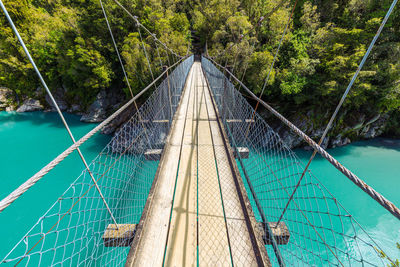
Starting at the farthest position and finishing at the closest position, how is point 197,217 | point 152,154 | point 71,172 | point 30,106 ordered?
point 30,106 → point 71,172 → point 152,154 → point 197,217

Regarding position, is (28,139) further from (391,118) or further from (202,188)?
(391,118)

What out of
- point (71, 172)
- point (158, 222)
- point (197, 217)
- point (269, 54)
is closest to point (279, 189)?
point (197, 217)

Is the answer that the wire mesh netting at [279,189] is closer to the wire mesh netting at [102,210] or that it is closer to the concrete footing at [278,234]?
the concrete footing at [278,234]

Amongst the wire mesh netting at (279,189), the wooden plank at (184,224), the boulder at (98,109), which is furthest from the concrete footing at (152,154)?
the boulder at (98,109)

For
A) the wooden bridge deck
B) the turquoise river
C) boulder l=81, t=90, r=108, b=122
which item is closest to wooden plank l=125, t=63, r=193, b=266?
the wooden bridge deck

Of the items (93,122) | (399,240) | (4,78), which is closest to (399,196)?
(399,240)

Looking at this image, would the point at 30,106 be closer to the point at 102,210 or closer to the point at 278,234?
the point at 102,210

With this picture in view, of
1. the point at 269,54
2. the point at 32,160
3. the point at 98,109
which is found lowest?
the point at 32,160
